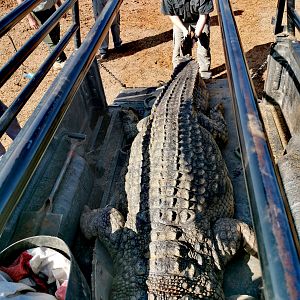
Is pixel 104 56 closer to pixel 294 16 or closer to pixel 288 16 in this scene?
pixel 288 16

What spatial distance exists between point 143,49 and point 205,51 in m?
1.53

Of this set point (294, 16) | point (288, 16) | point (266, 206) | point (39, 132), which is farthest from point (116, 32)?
point (266, 206)

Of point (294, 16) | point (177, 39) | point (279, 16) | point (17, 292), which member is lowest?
point (177, 39)

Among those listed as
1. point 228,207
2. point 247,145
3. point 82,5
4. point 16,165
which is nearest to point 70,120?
point 228,207

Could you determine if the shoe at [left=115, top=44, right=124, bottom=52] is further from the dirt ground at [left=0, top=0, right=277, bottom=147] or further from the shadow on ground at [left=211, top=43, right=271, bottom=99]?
the shadow on ground at [left=211, top=43, right=271, bottom=99]

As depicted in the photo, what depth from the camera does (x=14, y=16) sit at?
190cm

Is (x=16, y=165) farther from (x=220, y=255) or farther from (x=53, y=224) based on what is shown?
(x=220, y=255)

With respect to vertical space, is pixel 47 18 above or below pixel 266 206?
below

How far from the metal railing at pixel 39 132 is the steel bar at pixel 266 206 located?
0.60 metres

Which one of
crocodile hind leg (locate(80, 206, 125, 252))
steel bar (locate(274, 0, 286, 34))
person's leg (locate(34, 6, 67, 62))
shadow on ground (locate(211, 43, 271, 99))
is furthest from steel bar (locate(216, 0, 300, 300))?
person's leg (locate(34, 6, 67, 62))

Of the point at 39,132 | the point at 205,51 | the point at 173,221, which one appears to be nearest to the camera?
the point at 39,132

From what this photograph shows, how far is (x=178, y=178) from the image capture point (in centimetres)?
247

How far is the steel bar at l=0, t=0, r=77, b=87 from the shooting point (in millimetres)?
1798

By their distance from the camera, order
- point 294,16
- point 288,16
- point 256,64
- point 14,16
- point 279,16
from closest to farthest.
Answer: point 14,16 < point 294,16 < point 288,16 < point 279,16 < point 256,64
